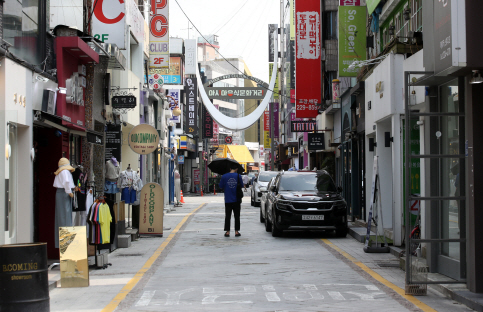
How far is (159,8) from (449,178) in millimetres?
20625

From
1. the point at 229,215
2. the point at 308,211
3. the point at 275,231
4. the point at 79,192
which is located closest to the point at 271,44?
the point at 229,215

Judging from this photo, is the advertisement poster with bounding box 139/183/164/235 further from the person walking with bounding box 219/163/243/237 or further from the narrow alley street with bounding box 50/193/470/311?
the person walking with bounding box 219/163/243/237

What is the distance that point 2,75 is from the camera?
9.70 metres

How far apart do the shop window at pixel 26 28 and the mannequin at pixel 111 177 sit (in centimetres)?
577

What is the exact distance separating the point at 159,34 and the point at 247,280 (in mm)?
19979

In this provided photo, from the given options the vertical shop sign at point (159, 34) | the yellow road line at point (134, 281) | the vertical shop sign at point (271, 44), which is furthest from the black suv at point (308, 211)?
the vertical shop sign at point (271, 44)

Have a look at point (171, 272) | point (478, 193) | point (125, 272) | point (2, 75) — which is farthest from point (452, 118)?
point (2, 75)

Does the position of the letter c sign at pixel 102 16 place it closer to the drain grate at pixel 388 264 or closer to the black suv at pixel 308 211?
the black suv at pixel 308 211

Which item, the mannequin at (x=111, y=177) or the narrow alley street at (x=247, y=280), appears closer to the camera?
the narrow alley street at (x=247, y=280)

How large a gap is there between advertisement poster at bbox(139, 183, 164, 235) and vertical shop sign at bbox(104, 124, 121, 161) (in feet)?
12.2

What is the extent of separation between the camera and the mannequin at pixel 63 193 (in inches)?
441

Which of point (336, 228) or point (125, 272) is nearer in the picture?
point (125, 272)

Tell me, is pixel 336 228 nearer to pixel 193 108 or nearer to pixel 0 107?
pixel 0 107

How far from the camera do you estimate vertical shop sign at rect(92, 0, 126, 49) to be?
1755cm
